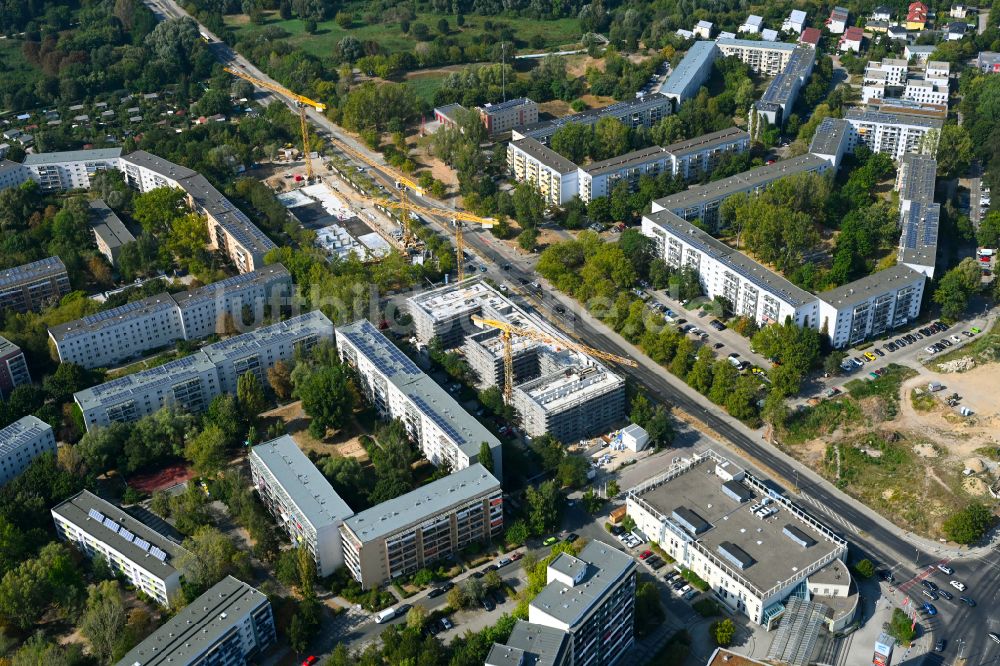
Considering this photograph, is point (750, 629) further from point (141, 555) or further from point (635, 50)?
point (635, 50)

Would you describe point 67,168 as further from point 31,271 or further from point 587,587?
point 587,587

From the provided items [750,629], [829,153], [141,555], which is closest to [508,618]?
[750,629]

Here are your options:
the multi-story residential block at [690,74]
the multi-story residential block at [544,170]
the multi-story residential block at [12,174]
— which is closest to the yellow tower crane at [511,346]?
the multi-story residential block at [544,170]

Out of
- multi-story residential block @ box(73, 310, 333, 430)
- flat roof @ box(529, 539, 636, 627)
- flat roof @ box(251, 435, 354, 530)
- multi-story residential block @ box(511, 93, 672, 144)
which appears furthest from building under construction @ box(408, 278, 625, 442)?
multi-story residential block @ box(511, 93, 672, 144)

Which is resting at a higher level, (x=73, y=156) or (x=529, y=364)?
(x=73, y=156)

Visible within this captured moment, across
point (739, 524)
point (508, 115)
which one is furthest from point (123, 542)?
point (508, 115)
